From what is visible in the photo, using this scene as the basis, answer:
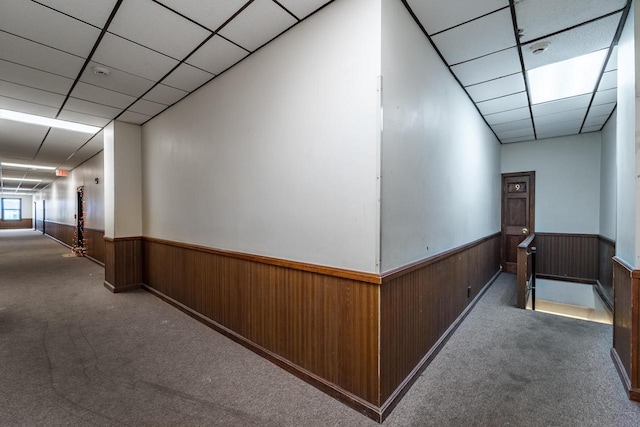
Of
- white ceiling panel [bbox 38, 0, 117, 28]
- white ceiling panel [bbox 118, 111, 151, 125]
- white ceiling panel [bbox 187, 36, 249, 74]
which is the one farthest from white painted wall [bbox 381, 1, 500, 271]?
white ceiling panel [bbox 118, 111, 151, 125]

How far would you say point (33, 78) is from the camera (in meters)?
3.21

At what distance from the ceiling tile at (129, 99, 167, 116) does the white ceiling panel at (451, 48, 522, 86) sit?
3887 millimetres

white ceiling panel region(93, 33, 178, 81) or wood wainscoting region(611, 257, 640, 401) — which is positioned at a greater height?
white ceiling panel region(93, 33, 178, 81)

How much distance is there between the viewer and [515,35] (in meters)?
2.45

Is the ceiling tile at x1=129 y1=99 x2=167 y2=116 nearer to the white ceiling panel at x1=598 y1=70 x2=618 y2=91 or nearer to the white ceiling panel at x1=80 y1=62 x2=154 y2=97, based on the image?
the white ceiling panel at x1=80 y1=62 x2=154 y2=97

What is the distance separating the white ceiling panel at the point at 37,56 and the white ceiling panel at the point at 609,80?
5511 millimetres

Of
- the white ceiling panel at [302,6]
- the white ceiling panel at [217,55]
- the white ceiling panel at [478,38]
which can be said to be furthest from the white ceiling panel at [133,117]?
the white ceiling panel at [478,38]

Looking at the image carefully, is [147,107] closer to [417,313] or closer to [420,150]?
[420,150]

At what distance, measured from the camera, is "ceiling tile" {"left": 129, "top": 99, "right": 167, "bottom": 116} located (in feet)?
13.1

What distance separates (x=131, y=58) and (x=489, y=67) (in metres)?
3.66

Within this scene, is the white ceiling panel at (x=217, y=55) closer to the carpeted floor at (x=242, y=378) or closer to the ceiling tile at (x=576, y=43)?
the ceiling tile at (x=576, y=43)

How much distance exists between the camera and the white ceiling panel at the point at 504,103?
3742 millimetres

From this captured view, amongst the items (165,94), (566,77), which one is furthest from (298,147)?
(566,77)

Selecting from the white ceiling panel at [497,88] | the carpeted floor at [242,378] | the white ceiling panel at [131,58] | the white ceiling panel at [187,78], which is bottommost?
the carpeted floor at [242,378]
